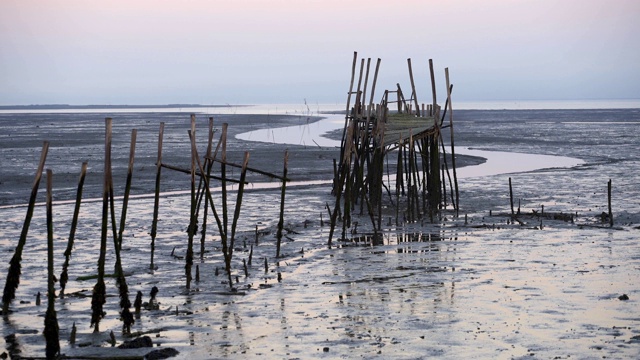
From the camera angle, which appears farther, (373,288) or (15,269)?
(373,288)

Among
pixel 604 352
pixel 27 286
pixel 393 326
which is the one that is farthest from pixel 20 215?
pixel 604 352

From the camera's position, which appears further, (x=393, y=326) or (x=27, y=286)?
(x=27, y=286)

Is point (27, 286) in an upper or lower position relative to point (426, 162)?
lower

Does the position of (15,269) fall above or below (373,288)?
above

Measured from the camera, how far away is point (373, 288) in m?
10.7

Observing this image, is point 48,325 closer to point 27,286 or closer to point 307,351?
point 307,351

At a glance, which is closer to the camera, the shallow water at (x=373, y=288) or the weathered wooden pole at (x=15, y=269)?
the shallow water at (x=373, y=288)

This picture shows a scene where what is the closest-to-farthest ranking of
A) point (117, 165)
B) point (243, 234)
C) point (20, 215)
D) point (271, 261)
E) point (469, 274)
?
point (469, 274) < point (271, 261) < point (243, 234) < point (20, 215) < point (117, 165)

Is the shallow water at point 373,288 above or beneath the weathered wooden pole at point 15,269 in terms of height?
beneath

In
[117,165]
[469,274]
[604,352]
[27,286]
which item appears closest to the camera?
[604,352]

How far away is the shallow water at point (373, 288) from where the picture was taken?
817 centimetres

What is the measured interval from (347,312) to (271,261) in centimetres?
345

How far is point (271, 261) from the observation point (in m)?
12.7

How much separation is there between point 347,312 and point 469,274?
2.73 meters
